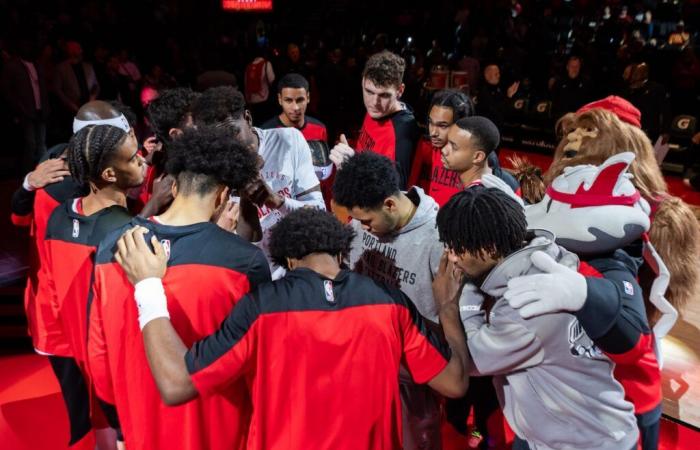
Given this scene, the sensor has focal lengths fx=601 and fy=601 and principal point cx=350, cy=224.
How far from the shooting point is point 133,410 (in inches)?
79.5

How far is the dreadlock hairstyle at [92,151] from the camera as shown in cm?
238

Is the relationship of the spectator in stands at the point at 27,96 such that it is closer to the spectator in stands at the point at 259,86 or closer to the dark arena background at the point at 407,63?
the dark arena background at the point at 407,63

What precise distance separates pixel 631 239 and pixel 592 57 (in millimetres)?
8245

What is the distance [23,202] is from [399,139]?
2323 mm

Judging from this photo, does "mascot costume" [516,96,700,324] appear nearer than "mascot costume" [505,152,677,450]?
No

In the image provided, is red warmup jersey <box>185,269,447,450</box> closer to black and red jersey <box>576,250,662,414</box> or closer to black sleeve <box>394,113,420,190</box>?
black and red jersey <box>576,250,662,414</box>

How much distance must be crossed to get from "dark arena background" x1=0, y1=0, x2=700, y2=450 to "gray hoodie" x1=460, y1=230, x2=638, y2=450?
2.46m

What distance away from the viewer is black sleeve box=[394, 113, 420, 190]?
4.12 metres

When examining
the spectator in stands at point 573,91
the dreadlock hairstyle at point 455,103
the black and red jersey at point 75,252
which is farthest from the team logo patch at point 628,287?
the spectator in stands at point 573,91

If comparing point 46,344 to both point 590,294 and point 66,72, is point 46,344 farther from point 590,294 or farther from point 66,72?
point 66,72

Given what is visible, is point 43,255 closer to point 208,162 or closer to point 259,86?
point 208,162

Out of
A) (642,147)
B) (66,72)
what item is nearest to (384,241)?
(642,147)

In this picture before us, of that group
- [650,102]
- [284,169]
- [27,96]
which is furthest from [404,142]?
[27,96]

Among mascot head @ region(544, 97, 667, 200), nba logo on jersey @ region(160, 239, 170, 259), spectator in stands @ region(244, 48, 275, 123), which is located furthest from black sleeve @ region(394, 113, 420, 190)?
spectator in stands @ region(244, 48, 275, 123)
